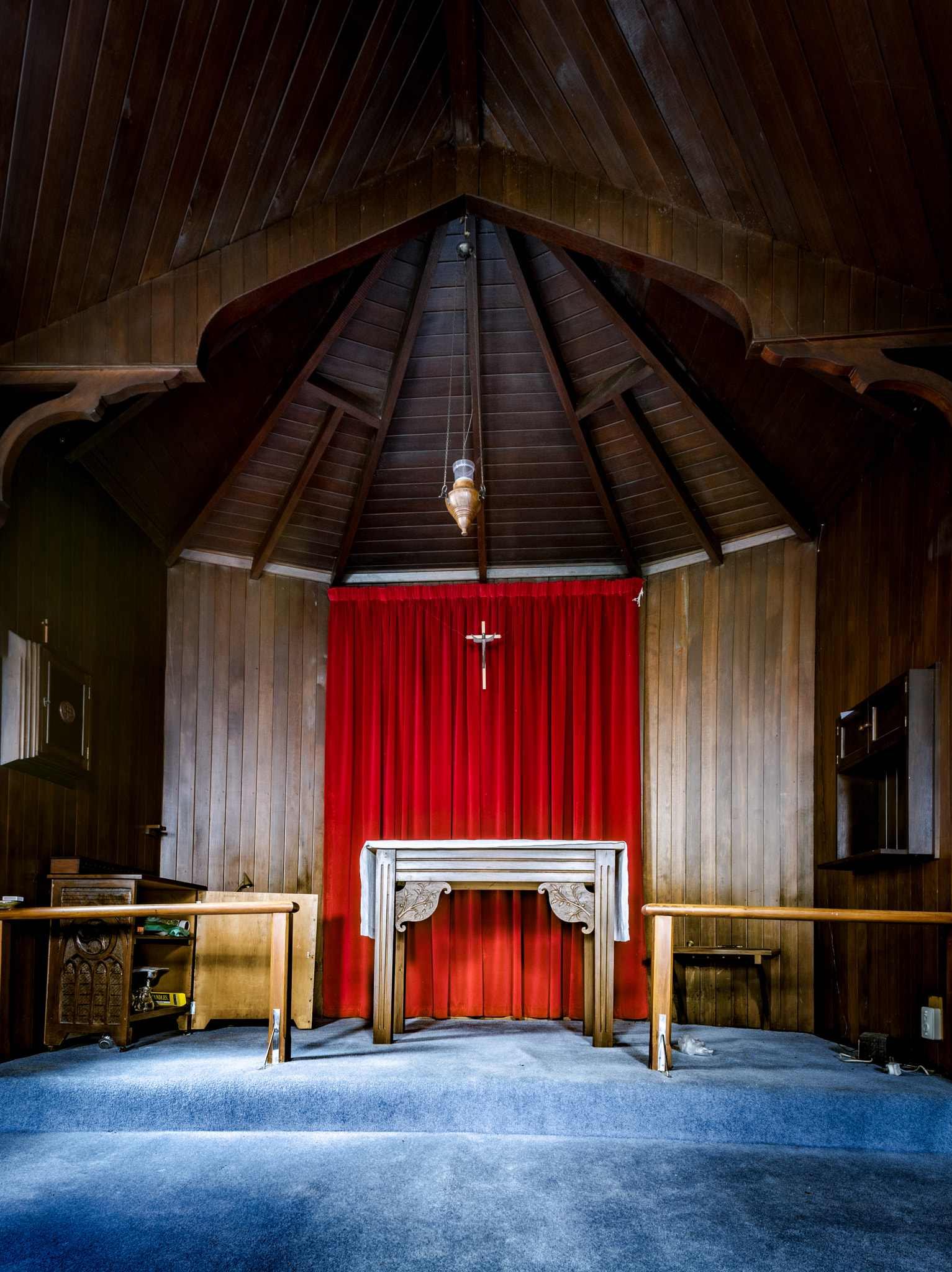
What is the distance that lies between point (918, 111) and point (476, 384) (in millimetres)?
2943

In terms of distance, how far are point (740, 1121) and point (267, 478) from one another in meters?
4.62

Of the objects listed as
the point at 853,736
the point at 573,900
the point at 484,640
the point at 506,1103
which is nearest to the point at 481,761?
the point at 484,640

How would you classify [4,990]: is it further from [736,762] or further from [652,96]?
[652,96]

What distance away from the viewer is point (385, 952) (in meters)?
4.87

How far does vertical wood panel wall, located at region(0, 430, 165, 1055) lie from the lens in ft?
15.2

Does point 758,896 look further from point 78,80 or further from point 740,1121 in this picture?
point 78,80

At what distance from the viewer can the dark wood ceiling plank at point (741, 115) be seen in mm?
3490

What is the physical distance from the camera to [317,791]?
22.4ft

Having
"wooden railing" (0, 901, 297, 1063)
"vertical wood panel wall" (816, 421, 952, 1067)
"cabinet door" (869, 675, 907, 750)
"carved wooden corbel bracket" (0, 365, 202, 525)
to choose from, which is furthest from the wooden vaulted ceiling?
"wooden railing" (0, 901, 297, 1063)

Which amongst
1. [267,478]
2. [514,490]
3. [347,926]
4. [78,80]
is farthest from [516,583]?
[78,80]

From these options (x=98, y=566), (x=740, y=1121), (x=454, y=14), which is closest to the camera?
(x=740, y=1121)

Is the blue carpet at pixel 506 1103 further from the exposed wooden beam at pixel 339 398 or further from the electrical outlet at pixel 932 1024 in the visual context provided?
the exposed wooden beam at pixel 339 398

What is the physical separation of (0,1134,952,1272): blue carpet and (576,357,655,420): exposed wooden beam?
3.88 meters

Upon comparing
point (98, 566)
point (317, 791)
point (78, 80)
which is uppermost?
point (78, 80)
